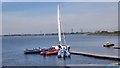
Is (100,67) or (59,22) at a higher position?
(59,22)

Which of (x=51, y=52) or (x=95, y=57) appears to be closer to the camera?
(x=95, y=57)

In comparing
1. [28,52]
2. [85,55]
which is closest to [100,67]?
[85,55]

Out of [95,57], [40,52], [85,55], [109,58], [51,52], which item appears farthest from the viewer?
[40,52]

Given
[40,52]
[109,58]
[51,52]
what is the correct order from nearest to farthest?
[109,58]
[51,52]
[40,52]

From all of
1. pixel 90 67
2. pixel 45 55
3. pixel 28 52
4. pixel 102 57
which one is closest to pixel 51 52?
pixel 45 55

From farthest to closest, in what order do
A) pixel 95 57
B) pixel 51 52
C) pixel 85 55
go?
pixel 51 52 → pixel 85 55 → pixel 95 57

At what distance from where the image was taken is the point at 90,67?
34.1m

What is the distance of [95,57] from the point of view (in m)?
57.4

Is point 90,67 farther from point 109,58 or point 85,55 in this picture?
point 85,55

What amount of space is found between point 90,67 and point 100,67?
1228 millimetres

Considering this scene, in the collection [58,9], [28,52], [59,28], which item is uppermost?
[58,9]

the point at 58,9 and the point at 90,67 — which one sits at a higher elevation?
the point at 58,9

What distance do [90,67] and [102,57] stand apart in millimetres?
20737

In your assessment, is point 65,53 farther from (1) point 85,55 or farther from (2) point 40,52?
(2) point 40,52
